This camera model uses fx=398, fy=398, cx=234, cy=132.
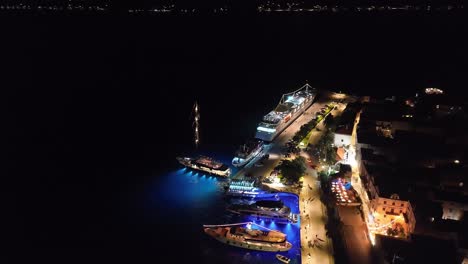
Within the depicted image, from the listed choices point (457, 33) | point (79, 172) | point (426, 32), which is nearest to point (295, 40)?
point (426, 32)

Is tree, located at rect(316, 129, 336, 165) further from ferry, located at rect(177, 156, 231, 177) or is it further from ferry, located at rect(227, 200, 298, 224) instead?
ferry, located at rect(177, 156, 231, 177)

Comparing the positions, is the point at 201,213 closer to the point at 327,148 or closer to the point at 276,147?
the point at 276,147

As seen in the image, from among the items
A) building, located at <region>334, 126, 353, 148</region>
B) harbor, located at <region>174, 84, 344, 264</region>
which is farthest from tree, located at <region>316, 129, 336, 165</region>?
harbor, located at <region>174, 84, 344, 264</region>

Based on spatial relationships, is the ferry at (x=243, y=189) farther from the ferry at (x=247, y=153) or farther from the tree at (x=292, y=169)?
the ferry at (x=247, y=153)

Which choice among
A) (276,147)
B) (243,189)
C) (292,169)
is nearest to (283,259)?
(243,189)

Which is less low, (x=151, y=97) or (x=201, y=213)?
(x=151, y=97)

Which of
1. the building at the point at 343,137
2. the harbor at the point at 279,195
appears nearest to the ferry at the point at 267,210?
the harbor at the point at 279,195

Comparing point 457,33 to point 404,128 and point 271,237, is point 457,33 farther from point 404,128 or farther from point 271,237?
point 271,237
